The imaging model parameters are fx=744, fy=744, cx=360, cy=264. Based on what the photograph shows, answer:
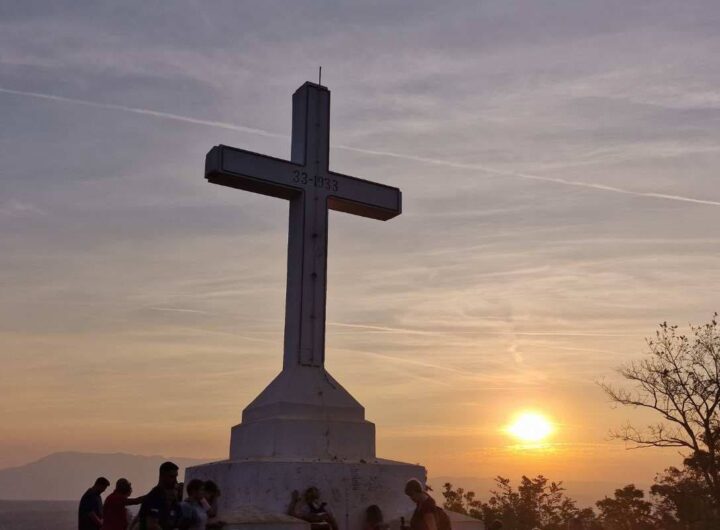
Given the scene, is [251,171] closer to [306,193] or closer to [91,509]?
[306,193]

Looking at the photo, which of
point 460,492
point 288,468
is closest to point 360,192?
point 288,468

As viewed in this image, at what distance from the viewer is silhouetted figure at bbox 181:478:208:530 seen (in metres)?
6.50

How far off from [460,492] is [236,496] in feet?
39.1

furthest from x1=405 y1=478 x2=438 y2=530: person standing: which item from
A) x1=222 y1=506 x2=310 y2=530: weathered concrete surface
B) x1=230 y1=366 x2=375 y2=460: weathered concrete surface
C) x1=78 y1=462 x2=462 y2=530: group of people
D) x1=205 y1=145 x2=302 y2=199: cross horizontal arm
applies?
x1=205 y1=145 x2=302 y2=199: cross horizontal arm

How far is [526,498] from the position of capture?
2020 cm

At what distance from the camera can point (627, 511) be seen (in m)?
21.1

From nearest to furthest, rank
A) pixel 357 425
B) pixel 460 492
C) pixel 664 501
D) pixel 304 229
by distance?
pixel 357 425 → pixel 304 229 → pixel 460 492 → pixel 664 501

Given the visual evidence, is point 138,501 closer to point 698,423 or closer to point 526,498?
point 526,498

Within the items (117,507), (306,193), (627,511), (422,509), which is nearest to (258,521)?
(117,507)

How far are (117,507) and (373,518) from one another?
3.33 m

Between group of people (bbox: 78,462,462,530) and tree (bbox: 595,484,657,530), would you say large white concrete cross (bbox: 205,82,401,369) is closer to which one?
group of people (bbox: 78,462,462,530)

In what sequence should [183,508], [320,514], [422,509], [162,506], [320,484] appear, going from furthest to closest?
[320,484] < [320,514] < [422,509] < [162,506] < [183,508]

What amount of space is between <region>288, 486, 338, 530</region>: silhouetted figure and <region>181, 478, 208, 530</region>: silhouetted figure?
97.5 inches

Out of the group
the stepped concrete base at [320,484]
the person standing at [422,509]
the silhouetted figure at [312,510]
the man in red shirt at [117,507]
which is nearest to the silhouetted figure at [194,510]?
the man in red shirt at [117,507]
